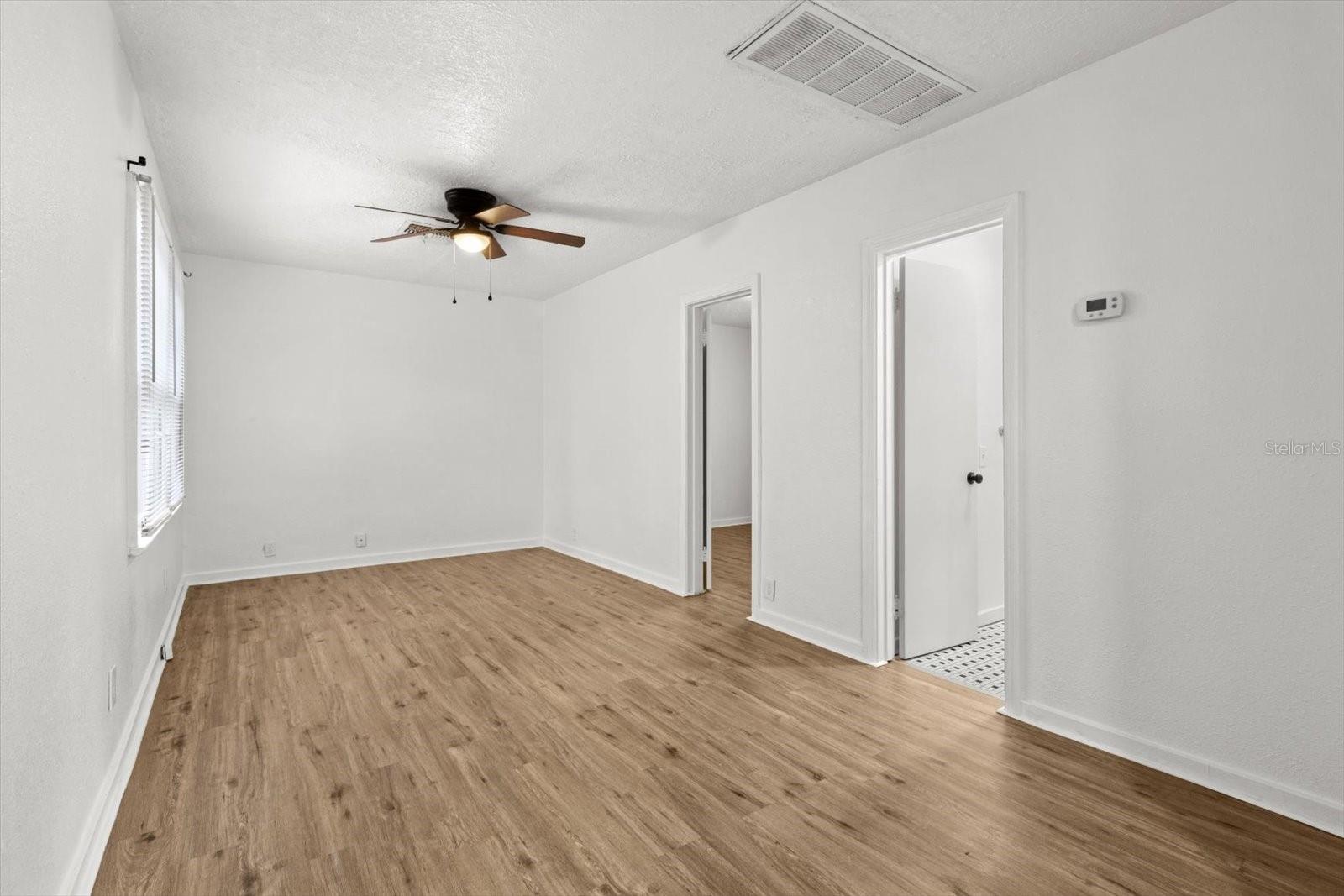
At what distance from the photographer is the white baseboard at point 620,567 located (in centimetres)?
488

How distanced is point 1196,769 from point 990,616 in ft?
6.20

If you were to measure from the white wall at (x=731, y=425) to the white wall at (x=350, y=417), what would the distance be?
9.24ft

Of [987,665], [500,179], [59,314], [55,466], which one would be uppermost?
[500,179]

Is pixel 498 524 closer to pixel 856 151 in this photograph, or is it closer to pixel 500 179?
pixel 500 179

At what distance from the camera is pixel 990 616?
160 inches

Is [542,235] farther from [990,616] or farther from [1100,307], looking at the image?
[990,616]

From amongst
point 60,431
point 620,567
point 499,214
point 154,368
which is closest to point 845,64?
point 499,214

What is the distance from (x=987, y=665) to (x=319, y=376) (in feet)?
18.7

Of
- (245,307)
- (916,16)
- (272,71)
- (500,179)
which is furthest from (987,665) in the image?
(245,307)

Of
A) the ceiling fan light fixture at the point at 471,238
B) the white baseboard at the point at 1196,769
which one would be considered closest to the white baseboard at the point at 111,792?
the ceiling fan light fixture at the point at 471,238

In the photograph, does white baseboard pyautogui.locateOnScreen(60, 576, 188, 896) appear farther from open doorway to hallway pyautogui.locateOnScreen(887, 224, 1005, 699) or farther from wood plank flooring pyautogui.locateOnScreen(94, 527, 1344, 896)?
open doorway to hallway pyautogui.locateOnScreen(887, 224, 1005, 699)

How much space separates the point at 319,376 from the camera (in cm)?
565

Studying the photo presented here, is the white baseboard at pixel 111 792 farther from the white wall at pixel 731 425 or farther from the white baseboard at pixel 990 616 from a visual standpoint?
the white wall at pixel 731 425

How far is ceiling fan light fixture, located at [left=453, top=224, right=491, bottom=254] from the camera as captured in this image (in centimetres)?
369
